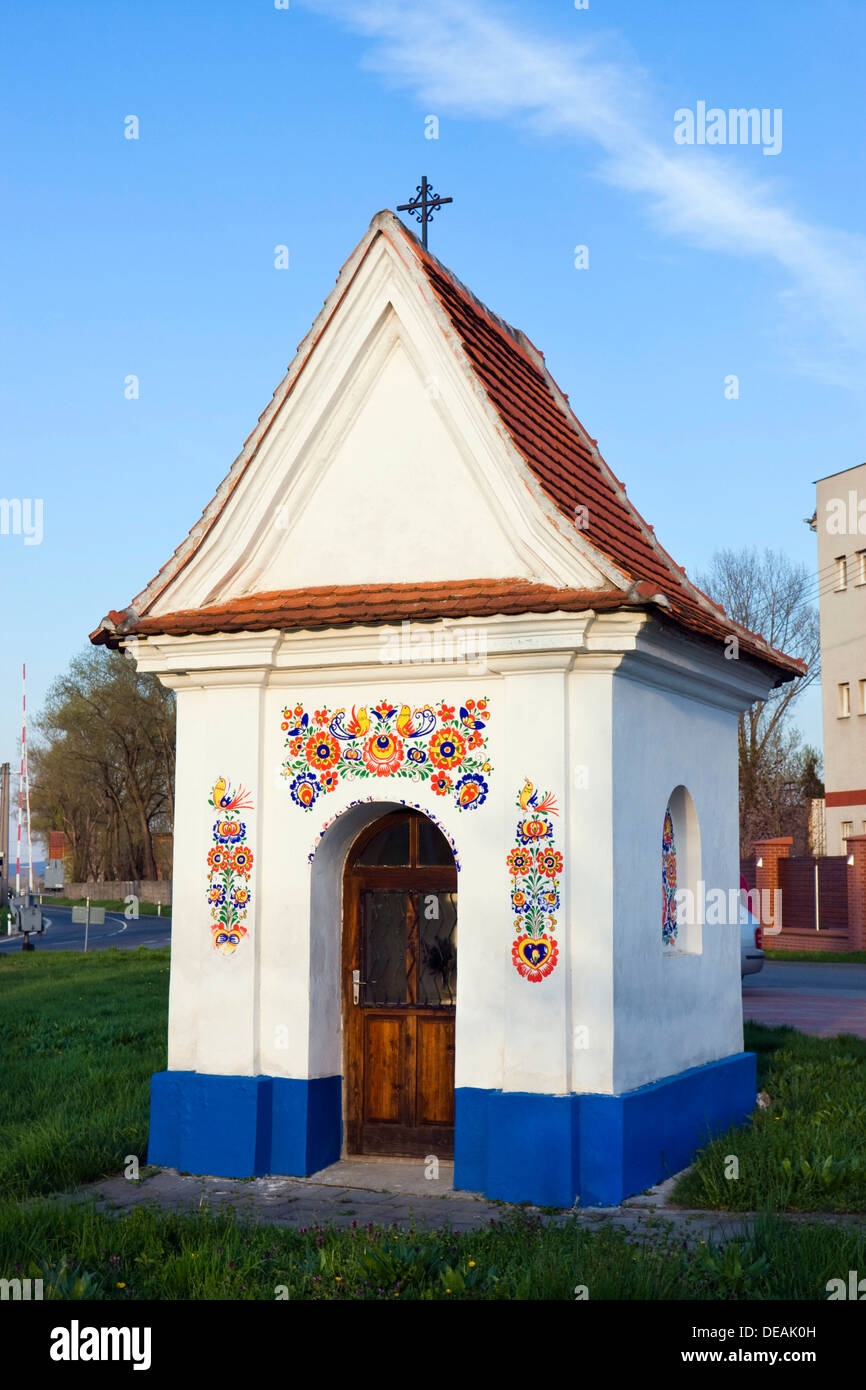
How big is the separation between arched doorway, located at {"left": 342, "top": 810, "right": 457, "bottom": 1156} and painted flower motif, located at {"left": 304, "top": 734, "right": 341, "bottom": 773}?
64 cm

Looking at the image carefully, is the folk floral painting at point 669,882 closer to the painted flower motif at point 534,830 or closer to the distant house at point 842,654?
the painted flower motif at point 534,830

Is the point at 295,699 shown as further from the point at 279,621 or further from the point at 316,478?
the point at 316,478

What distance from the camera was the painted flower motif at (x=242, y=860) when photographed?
877cm

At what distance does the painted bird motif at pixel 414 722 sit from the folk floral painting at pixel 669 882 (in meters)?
1.84

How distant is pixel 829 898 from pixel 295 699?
23.4 meters

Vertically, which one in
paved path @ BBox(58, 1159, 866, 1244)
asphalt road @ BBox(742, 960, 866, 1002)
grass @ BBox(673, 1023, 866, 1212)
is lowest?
asphalt road @ BBox(742, 960, 866, 1002)

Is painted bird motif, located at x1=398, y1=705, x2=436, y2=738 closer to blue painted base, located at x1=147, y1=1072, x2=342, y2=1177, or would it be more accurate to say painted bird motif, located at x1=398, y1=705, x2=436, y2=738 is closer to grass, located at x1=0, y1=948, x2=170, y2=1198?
blue painted base, located at x1=147, y1=1072, x2=342, y2=1177

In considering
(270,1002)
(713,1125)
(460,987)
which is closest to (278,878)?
(270,1002)

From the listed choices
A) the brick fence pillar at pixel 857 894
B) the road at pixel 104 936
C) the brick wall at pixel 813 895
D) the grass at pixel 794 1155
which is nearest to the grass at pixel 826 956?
the brick fence pillar at pixel 857 894

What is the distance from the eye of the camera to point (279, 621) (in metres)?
8.49

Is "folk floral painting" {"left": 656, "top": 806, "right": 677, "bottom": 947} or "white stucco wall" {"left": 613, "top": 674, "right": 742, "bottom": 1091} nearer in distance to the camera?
"white stucco wall" {"left": 613, "top": 674, "right": 742, "bottom": 1091}

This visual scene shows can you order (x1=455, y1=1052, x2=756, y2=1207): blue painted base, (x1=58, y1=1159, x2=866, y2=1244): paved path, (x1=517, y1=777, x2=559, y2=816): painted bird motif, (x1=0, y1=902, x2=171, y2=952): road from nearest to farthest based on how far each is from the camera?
(x1=58, y1=1159, x2=866, y2=1244): paved path < (x1=455, y1=1052, x2=756, y2=1207): blue painted base < (x1=517, y1=777, x2=559, y2=816): painted bird motif < (x1=0, y1=902, x2=171, y2=952): road

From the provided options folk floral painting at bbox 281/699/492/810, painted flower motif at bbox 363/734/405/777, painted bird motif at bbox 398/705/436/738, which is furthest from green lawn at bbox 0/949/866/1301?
painted bird motif at bbox 398/705/436/738

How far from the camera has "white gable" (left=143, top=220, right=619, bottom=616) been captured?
28.6 feet
